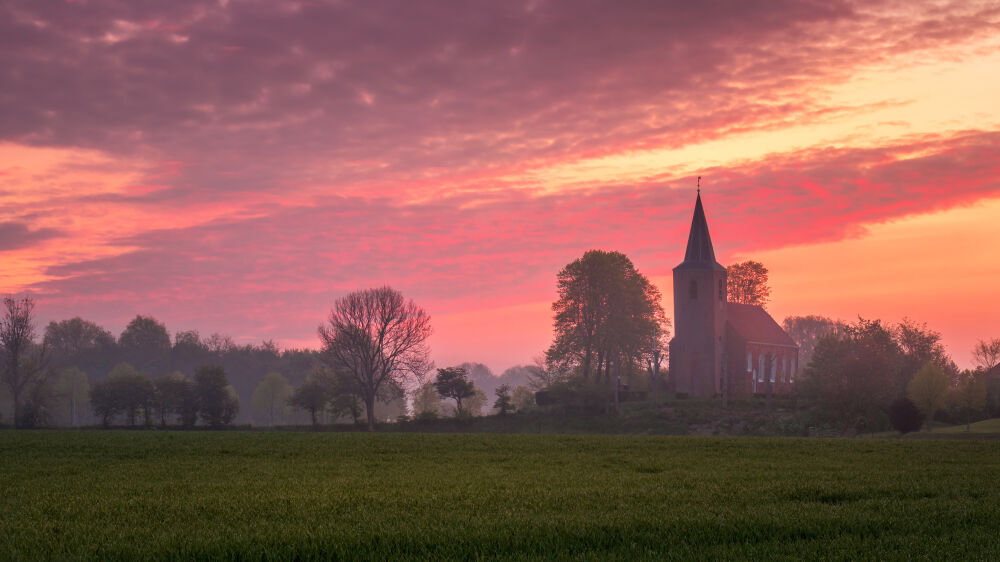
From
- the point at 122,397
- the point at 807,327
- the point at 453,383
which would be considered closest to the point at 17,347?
the point at 122,397

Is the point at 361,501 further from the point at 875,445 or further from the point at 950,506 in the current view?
the point at 875,445

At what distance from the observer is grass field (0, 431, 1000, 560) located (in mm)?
12555

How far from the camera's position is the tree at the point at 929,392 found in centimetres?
6669

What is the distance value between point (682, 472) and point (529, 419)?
57527mm

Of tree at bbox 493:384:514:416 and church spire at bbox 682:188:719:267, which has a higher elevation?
church spire at bbox 682:188:719:267

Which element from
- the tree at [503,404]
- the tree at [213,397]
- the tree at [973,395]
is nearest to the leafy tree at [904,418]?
the tree at [973,395]

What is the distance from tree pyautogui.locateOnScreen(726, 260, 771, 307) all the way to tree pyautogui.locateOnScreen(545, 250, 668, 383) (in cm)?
3104

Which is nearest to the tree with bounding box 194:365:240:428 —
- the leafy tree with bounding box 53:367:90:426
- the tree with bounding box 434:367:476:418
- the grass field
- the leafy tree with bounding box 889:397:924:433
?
the tree with bounding box 434:367:476:418

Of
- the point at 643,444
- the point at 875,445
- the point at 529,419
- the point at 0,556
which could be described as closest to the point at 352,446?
the point at 643,444

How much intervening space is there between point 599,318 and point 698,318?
14091 mm

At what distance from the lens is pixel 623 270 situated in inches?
3873

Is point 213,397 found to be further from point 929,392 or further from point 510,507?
point 510,507

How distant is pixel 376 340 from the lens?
9062 centimetres

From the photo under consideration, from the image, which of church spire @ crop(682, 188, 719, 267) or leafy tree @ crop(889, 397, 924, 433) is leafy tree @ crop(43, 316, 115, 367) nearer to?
church spire @ crop(682, 188, 719, 267)
